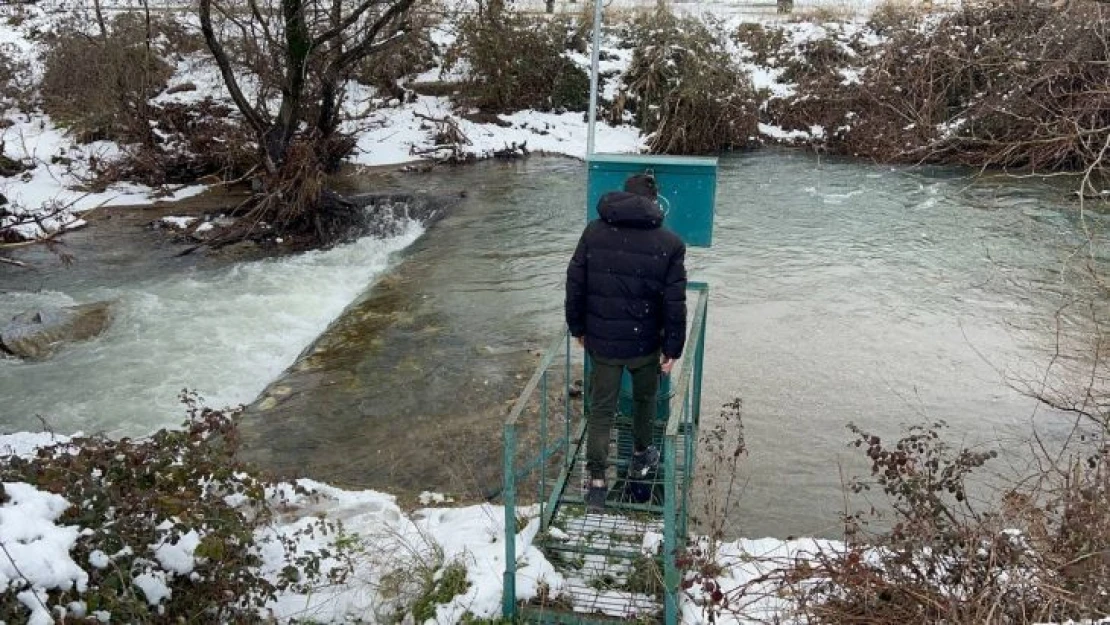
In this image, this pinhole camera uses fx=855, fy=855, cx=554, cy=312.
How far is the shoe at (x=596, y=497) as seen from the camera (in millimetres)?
4988

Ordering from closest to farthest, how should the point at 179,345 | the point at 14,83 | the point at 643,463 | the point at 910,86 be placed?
the point at 643,463
the point at 179,345
the point at 14,83
the point at 910,86

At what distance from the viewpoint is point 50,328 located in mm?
9656

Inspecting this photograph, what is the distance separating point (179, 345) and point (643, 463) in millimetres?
6296

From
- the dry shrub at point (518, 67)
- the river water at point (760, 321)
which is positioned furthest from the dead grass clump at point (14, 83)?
the dry shrub at point (518, 67)

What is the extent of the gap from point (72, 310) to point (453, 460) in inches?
248

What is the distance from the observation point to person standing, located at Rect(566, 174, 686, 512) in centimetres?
477

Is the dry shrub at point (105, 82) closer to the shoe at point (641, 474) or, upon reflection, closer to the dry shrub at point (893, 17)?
the shoe at point (641, 474)

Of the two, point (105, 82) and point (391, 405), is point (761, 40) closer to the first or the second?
point (105, 82)

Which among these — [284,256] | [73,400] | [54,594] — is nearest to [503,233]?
[284,256]

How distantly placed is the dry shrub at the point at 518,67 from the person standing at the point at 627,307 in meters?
19.1

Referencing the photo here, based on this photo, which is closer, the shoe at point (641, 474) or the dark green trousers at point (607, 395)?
the dark green trousers at point (607, 395)

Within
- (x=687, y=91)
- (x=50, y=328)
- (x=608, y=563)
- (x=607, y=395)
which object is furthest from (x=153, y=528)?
(x=687, y=91)

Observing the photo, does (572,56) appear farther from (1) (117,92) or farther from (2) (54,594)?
(2) (54,594)

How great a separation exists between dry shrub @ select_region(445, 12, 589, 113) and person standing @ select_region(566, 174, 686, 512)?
19.1 m
